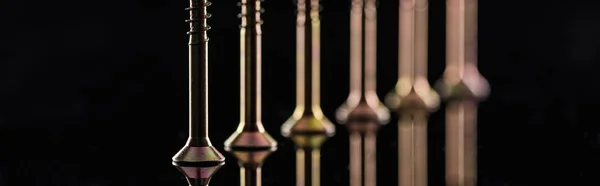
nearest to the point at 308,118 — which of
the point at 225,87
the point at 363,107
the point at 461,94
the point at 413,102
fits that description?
the point at 363,107

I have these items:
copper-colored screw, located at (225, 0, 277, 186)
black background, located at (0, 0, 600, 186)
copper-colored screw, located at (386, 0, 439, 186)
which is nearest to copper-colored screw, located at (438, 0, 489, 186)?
copper-colored screw, located at (386, 0, 439, 186)

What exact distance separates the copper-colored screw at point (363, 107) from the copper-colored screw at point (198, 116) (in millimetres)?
187

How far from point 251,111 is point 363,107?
0.18 m

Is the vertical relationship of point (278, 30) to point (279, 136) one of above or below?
above

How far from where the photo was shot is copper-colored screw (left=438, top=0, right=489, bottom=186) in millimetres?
938

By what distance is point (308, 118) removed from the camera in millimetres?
1323

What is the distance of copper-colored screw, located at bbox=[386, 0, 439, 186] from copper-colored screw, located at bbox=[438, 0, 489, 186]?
0.27 ft

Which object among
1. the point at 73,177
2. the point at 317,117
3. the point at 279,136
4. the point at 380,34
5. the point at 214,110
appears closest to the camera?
the point at 317,117

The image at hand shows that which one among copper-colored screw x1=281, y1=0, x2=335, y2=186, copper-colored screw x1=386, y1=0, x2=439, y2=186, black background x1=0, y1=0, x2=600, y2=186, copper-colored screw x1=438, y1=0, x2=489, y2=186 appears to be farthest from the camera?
black background x1=0, y1=0, x2=600, y2=186

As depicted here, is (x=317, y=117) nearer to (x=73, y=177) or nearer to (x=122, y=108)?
(x=73, y=177)

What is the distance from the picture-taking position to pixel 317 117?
1332mm

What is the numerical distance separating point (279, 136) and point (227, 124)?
0.48 feet

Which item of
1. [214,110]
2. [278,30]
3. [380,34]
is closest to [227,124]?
[214,110]

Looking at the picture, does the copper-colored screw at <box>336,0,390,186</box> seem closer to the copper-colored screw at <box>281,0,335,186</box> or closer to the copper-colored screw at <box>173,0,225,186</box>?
the copper-colored screw at <box>281,0,335,186</box>
